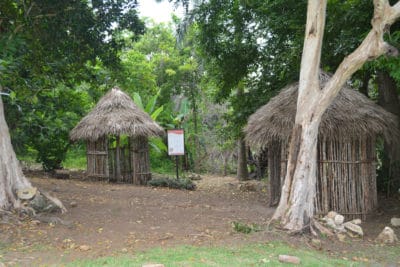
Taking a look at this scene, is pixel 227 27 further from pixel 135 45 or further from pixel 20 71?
pixel 135 45

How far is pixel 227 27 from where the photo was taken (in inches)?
517

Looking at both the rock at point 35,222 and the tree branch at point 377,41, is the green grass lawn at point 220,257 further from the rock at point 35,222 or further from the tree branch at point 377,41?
the tree branch at point 377,41

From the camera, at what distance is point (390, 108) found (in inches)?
436

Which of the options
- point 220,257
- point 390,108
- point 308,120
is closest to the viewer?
point 220,257

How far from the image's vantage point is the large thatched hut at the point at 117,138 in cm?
1420

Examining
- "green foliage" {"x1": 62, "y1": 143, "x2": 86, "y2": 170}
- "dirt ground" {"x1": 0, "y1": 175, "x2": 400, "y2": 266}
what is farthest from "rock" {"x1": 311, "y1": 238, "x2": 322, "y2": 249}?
"green foliage" {"x1": 62, "y1": 143, "x2": 86, "y2": 170}

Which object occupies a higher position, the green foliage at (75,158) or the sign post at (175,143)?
the sign post at (175,143)

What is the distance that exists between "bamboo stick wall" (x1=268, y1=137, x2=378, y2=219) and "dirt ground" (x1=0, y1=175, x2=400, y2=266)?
0.47 meters

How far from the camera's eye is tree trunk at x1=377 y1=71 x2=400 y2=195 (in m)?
11.1

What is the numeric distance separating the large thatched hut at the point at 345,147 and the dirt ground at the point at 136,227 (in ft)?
2.01

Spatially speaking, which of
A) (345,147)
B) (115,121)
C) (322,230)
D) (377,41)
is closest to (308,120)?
(377,41)

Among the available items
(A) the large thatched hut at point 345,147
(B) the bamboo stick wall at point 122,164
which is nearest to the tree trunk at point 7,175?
(A) the large thatched hut at point 345,147

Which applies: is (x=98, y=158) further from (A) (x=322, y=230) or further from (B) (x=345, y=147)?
(A) (x=322, y=230)

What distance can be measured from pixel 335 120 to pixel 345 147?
→ 626 millimetres
